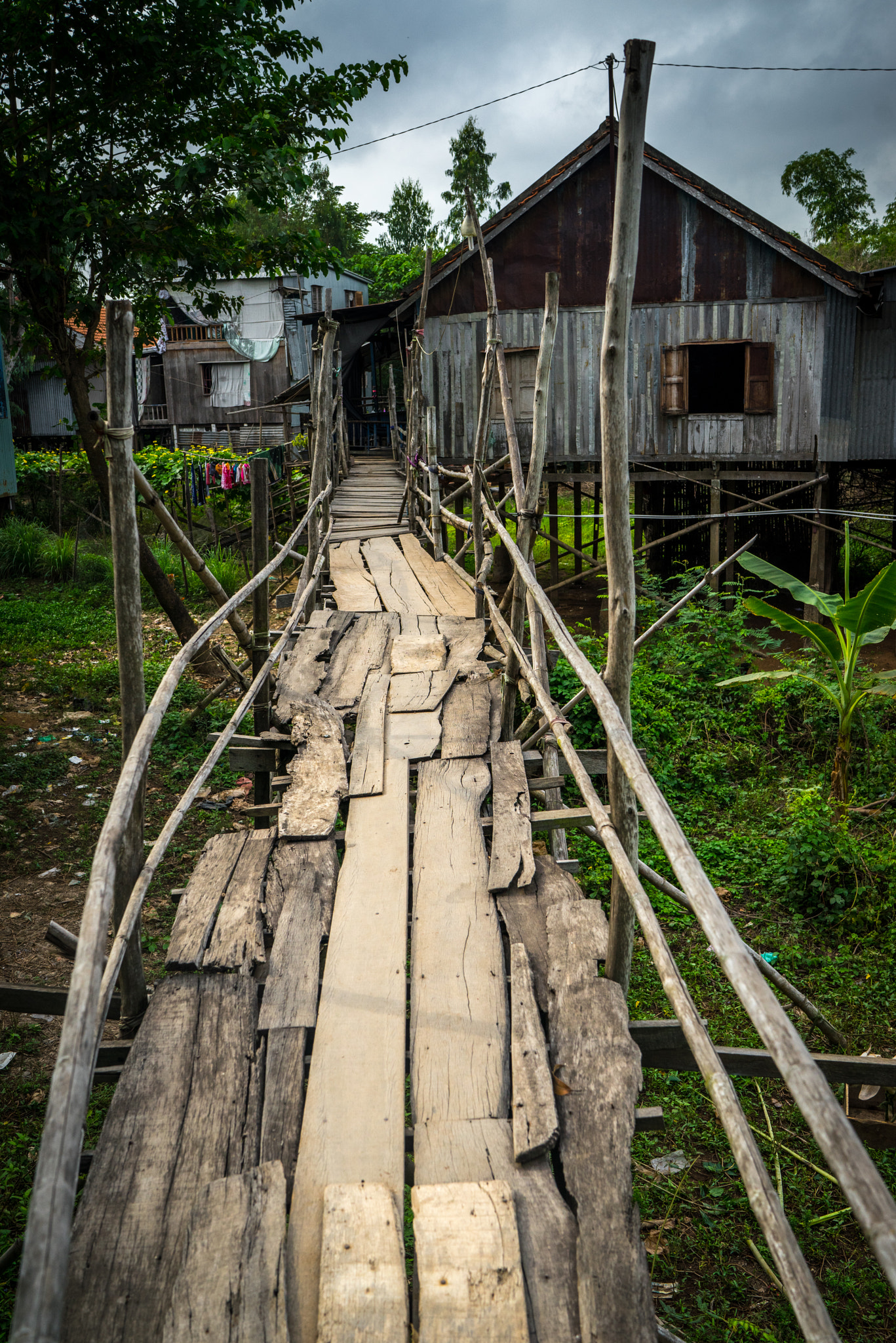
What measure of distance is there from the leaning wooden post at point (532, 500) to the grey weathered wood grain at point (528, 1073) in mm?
1912

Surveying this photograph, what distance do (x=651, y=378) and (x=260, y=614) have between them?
305 inches

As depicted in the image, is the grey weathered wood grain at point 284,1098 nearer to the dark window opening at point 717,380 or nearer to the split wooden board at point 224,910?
the split wooden board at point 224,910

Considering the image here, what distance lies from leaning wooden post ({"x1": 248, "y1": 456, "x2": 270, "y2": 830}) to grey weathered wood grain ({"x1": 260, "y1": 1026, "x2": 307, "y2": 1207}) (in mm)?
2913

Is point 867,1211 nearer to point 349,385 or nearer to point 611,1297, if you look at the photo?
point 611,1297

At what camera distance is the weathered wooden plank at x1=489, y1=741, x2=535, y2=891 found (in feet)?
9.29

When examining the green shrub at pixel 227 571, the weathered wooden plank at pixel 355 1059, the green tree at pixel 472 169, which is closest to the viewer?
the weathered wooden plank at pixel 355 1059

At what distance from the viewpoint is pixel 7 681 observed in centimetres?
830

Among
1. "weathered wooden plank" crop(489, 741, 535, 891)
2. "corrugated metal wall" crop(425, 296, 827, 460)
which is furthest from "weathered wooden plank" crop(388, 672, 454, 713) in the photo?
"corrugated metal wall" crop(425, 296, 827, 460)

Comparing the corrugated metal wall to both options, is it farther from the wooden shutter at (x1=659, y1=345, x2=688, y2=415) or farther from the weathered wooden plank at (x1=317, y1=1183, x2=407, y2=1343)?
the weathered wooden plank at (x1=317, y1=1183, x2=407, y2=1343)

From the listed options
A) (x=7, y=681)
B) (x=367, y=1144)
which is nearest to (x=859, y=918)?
(x=367, y=1144)

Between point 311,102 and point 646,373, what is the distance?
5.86 meters

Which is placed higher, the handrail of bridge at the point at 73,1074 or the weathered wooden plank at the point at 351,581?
the weathered wooden plank at the point at 351,581

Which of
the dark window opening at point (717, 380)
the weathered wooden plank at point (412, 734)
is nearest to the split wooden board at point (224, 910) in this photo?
the weathered wooden plank at point (412, 734)

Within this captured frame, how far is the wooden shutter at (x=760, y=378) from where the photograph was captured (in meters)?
10.9
